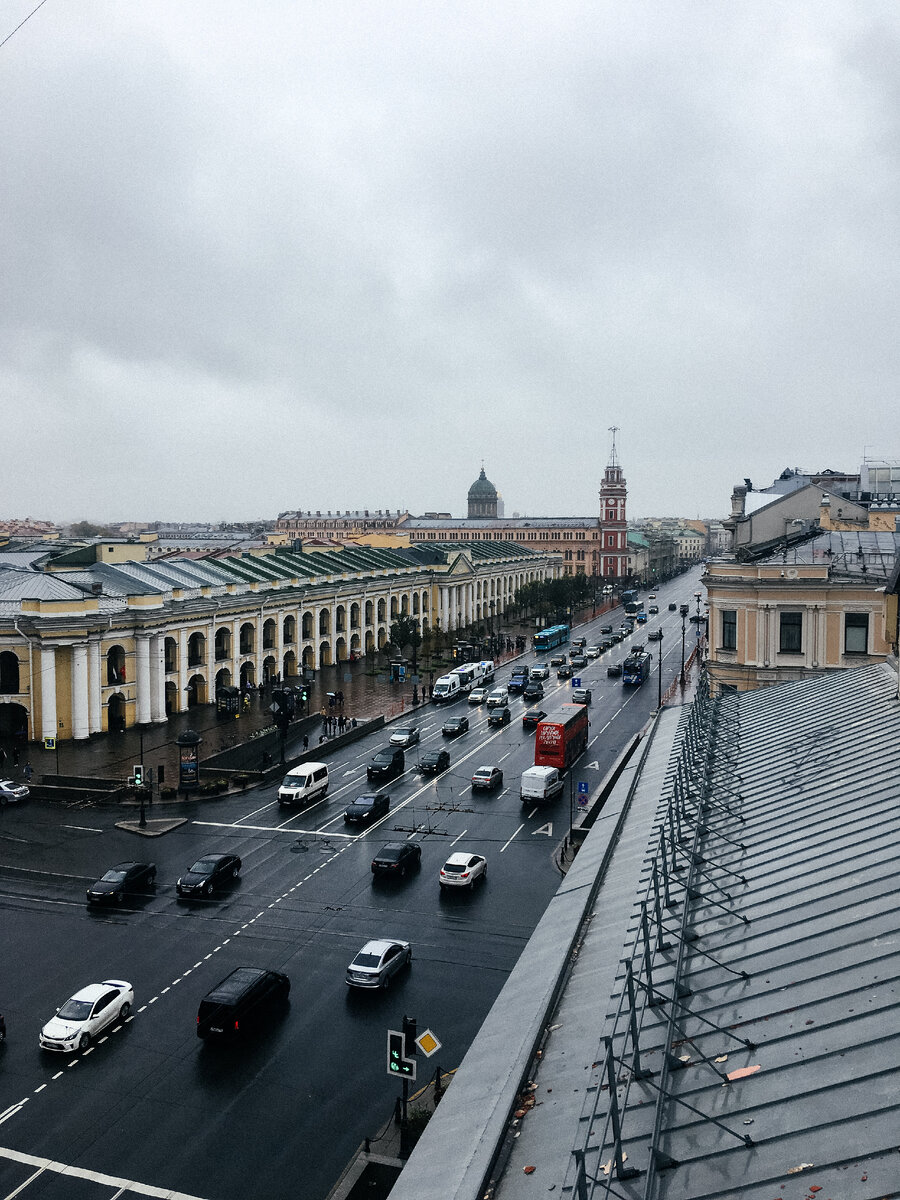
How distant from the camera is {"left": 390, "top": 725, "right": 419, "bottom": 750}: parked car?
167 feet

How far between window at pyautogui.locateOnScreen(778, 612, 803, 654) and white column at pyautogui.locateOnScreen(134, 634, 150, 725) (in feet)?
121

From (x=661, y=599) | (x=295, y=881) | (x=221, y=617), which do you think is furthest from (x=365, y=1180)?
(x=661, y=599)

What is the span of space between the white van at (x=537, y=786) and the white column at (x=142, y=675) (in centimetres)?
2694

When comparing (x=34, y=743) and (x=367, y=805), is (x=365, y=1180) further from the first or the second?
(x=34, y=743)

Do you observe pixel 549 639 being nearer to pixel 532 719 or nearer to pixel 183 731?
pixel 532 719

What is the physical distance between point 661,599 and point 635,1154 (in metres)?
160

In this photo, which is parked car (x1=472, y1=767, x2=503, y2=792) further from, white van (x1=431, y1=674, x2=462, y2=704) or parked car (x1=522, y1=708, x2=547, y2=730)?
white van (x1=431, y1=674, x2=462, y2=704)

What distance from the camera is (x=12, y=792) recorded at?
40.7 m

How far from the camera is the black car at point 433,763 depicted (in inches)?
1810

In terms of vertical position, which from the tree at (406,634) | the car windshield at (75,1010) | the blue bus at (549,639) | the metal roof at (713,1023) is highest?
the metal roof at (713,1023)

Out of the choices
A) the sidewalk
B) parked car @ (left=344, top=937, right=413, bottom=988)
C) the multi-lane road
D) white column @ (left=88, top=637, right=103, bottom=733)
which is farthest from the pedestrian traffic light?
white column @ (left=88, top=637, right=103, bottom=733)

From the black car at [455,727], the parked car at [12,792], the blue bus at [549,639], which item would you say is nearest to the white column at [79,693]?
the parked car at [12,792]

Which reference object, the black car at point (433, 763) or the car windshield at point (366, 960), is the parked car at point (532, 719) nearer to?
the black car at point (433, 763)

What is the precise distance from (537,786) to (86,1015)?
76.0ft
